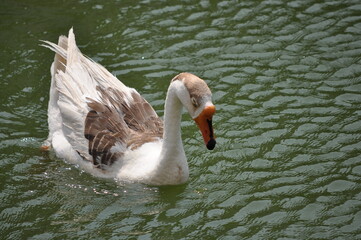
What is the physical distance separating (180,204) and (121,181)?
93 cm

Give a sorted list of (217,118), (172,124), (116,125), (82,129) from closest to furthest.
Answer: (172,124)
(116,125)
(82,129)
(217,118)

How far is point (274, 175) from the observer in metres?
8.61

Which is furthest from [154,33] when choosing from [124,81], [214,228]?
[214,228]

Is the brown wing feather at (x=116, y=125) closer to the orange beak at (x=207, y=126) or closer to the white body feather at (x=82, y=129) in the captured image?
the white body feather at (x=82, y=129)

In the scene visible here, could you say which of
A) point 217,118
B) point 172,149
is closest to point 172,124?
point 172,149

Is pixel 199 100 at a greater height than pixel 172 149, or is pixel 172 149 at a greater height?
pixel 199 100

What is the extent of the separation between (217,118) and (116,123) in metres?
1.70

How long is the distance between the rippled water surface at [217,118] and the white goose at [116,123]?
0.78 ft

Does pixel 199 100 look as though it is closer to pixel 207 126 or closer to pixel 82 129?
pixel 207 126

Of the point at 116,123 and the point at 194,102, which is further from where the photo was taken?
the point at 116,123

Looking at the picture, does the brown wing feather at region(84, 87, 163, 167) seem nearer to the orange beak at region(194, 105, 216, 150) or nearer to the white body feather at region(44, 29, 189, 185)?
the white body feather at region(44, 29, 189, 185)

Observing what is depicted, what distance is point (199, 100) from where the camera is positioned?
25.4 ft

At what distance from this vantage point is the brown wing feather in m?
8.72

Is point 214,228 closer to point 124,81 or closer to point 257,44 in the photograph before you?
point 124,81
